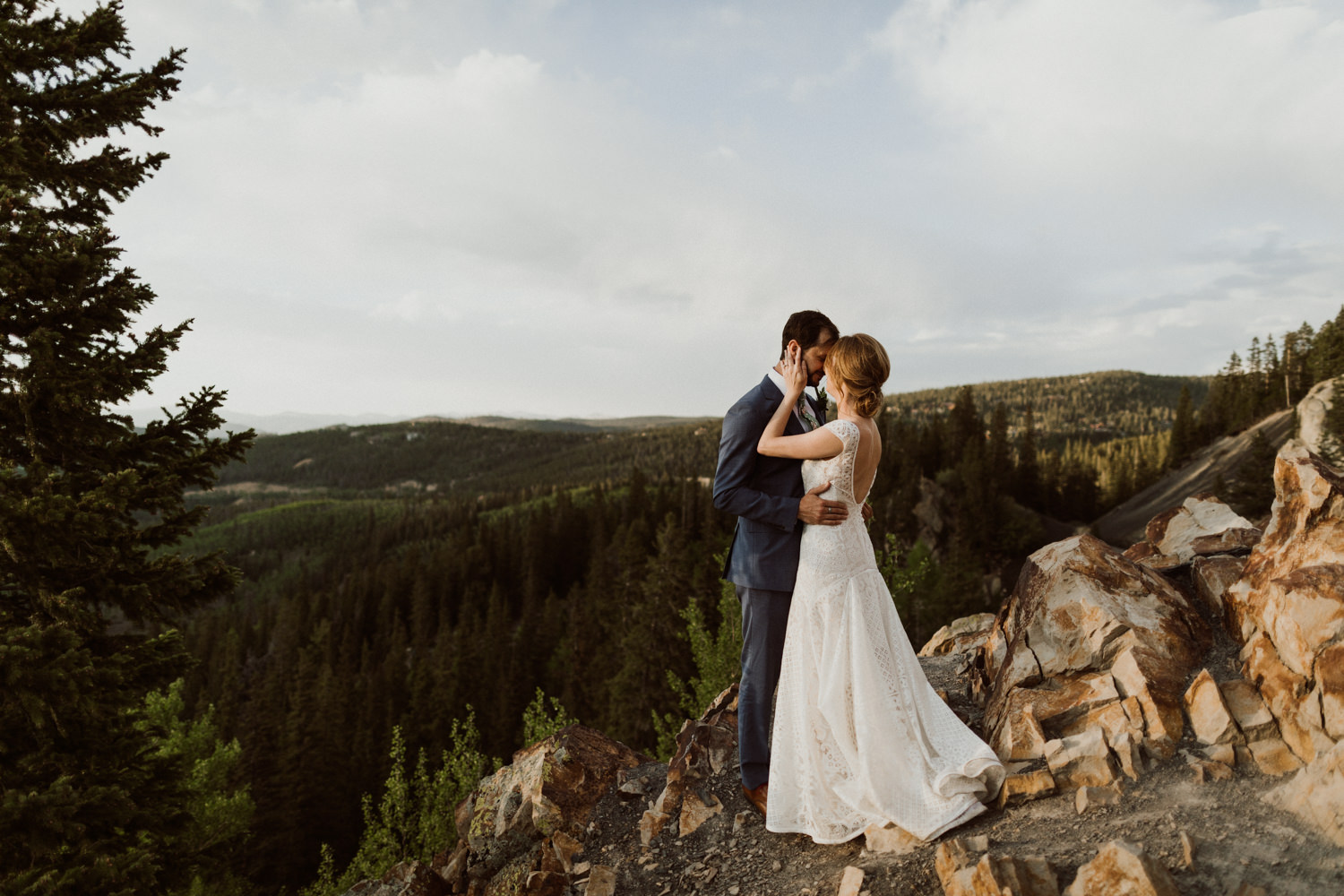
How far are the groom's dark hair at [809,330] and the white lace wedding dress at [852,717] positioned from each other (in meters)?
0.78

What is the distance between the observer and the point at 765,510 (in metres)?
5.18

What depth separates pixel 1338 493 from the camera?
5.21m

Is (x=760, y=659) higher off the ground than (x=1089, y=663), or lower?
higher

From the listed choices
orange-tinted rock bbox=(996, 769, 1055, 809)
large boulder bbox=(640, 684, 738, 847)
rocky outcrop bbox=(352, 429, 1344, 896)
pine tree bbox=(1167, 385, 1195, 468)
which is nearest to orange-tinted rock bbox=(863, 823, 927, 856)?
rocky outcrop bbox=(352, 429, 1344, 896)

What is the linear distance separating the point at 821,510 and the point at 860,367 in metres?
1.19

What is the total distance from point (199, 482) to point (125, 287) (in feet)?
7.99

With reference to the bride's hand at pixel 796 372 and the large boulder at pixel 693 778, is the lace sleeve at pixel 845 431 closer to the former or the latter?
the bride's hand at pixel 796 372

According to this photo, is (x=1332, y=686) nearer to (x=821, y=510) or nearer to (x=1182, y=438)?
(x=821, y=510)

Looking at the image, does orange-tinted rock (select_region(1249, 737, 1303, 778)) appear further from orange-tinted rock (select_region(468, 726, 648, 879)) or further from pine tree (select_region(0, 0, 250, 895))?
pine tree (select_region(0, 0, 250, 895))

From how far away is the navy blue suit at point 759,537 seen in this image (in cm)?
521

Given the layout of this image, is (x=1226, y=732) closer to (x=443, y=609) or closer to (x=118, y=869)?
(x=118, y=869)

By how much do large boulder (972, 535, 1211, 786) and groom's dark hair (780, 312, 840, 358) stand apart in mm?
3710

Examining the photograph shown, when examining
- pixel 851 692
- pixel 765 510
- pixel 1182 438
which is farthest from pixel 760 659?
pixel 1182 438

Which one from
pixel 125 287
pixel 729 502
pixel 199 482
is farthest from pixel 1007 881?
pixel 125 287
